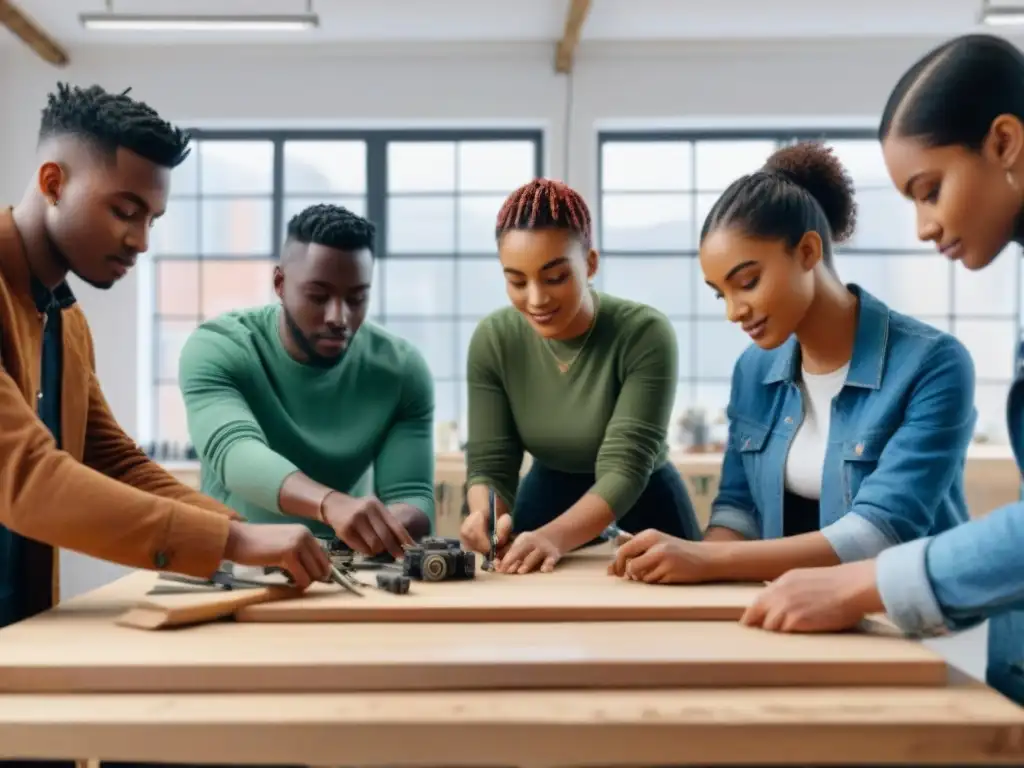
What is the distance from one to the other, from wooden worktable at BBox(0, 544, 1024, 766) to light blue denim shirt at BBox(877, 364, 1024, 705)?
5cm

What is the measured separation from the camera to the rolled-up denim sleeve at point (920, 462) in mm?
1571

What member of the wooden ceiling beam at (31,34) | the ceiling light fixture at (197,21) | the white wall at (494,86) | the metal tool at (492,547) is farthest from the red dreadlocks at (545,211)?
the wooden ceiling beam at (31,34)

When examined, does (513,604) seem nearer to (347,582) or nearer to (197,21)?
(347,582)

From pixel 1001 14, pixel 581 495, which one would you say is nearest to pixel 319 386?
pixel 581 495

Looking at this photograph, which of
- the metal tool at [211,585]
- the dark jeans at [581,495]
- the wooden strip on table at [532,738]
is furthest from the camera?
the dark jeans at [581,495]

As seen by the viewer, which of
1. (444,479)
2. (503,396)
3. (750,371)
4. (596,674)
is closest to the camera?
(596,674)

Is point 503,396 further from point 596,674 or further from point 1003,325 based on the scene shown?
point 1003,325

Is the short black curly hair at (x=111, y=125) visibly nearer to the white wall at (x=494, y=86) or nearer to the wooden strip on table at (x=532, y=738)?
the wooden strip on table at (x=532, y=738)

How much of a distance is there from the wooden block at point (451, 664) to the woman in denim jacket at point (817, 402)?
1.28ft

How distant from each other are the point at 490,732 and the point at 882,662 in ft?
1.43

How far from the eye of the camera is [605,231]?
20.8ft

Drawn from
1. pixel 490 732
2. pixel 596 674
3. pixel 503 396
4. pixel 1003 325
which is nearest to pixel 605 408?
pixel 503 396

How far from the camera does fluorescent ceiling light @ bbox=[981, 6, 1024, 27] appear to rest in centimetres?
478

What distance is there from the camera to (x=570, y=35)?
18.5 feet
